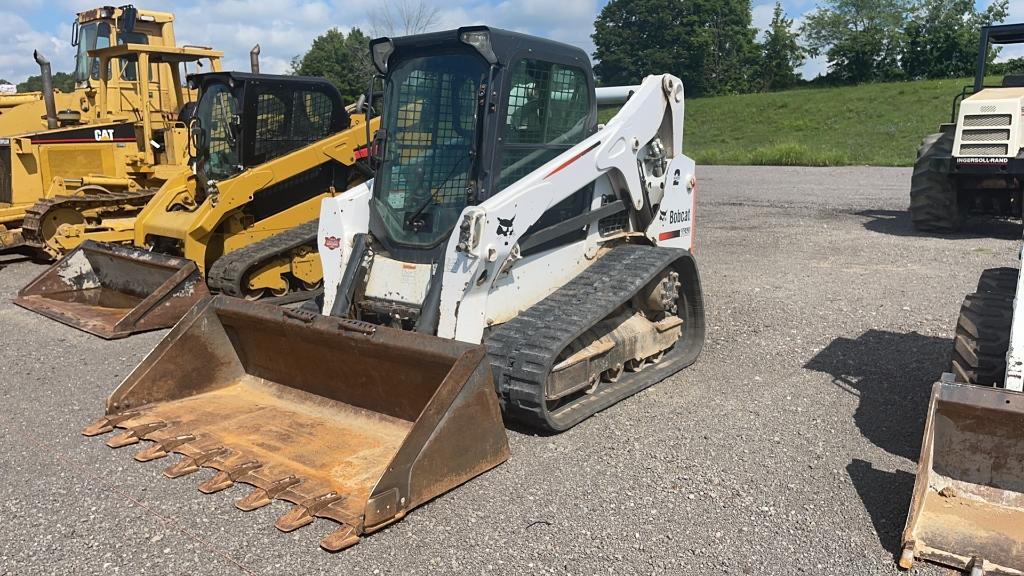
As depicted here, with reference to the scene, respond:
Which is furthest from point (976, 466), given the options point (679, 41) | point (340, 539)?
point (679, 41)

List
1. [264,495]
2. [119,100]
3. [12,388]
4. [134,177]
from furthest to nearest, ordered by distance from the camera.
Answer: [119,100]
[134,177]
[12,388]
[264,495]

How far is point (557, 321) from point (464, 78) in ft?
5.44

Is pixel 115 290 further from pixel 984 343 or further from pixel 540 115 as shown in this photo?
pixel 984 343

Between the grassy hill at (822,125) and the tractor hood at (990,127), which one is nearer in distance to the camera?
the tractor hood at (990,127)

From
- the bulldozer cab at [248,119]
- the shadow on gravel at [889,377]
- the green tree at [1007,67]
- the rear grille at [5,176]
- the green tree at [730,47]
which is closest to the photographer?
the shadow on gravel at [889,377]

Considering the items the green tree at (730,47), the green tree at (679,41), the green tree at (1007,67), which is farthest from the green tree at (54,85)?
the green tree at (730,47)

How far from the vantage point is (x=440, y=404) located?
13.0 feet

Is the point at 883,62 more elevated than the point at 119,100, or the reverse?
the point at 883,62

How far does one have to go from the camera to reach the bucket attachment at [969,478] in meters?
3.45

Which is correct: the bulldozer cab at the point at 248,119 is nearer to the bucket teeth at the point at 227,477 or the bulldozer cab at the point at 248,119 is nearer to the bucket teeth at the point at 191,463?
the bucket teeth at the point at 191,463

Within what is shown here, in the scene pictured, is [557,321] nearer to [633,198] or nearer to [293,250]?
[633,198]

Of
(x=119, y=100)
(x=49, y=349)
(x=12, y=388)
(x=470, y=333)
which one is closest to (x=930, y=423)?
(x=470, y=333)

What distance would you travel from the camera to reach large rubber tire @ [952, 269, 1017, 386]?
409 centimetres

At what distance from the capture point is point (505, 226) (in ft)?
15.9
